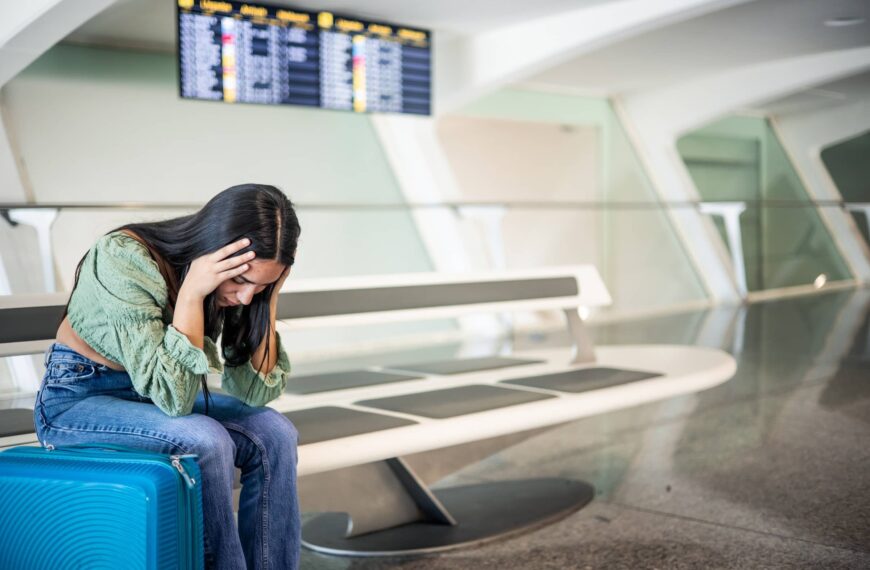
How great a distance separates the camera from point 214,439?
1.65 metres

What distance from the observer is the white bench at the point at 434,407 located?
2246 millimetres

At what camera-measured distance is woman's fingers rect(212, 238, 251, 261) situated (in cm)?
167

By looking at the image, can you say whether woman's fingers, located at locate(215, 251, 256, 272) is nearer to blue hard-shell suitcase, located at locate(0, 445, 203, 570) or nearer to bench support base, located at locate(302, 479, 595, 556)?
blue hard-shell suitcase, located at locate(0, 445, 203, 570)

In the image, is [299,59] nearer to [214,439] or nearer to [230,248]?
[230,248]

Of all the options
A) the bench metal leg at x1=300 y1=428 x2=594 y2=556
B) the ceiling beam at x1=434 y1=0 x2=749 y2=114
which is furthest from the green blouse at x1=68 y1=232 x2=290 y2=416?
the ceiling beam at x1=434 y1=0 x2=749 y2=114

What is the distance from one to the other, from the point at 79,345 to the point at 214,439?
32 centimetres

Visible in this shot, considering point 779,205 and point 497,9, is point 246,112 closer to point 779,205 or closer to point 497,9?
point 497,9

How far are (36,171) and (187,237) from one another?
3.96m

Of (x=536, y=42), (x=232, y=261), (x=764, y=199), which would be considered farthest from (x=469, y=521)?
(x=764, y=199)

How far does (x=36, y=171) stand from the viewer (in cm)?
526

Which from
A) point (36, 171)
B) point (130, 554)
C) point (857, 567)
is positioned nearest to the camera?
point (130, 554)

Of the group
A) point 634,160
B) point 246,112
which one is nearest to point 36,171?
point 246,112

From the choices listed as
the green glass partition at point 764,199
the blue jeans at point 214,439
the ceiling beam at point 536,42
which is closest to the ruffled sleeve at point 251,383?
the blue jeans at point 214,439

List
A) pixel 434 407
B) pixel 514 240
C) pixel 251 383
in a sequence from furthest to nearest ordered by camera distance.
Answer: pixel 514 240 → pixel 434 407 → pixel 251 383
